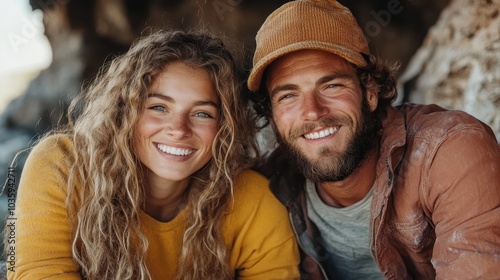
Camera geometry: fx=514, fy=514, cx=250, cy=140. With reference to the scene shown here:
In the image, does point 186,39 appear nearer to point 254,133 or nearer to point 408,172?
point 254,133

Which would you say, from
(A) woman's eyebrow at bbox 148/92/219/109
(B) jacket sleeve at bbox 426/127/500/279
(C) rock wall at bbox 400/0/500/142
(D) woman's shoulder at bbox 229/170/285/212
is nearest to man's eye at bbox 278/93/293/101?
(A) woman's eyebrow at bbox 148/92/219/109

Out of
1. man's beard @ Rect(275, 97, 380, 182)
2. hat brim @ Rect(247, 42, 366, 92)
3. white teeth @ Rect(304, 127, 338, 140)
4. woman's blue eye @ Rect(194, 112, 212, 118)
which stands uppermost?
hat brim @ Rect(247, 42, 366, 92)

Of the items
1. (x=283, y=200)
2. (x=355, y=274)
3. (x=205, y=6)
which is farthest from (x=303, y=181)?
(x=205, y=6)

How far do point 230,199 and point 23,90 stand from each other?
16.8 ft

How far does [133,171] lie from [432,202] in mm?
1218

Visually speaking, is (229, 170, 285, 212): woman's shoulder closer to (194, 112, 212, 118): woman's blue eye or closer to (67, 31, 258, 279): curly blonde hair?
(67, 31, 258, 279): curly blonde hair

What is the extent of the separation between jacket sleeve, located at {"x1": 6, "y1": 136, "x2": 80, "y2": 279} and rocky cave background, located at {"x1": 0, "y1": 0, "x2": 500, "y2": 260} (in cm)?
262

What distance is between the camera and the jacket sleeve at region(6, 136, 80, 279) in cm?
196

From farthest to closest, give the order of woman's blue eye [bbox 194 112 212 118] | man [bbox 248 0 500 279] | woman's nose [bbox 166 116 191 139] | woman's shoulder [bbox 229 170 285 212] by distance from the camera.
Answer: woman's shoulder [bbox 229 170 285 212] → woman's blue eye [bbox 194 112 212 118] → woman's nose [bbox 166 116 191 139] → man [bbox 248 0 500 279]

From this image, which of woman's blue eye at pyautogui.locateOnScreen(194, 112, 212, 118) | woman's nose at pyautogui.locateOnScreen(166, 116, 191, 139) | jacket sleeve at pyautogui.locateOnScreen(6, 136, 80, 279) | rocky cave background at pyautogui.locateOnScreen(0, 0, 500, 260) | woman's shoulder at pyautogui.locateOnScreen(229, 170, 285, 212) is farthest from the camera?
rocky cave background at pyautogui.locateOnScreen(0, 0, 500, 260)

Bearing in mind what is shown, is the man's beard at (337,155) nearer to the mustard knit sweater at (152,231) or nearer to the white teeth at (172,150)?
the mustard knit sweater at (152,231)

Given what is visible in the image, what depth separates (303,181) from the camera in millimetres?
2621

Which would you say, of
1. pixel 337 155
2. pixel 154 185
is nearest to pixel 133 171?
pixel 154 185

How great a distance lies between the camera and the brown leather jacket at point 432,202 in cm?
178
